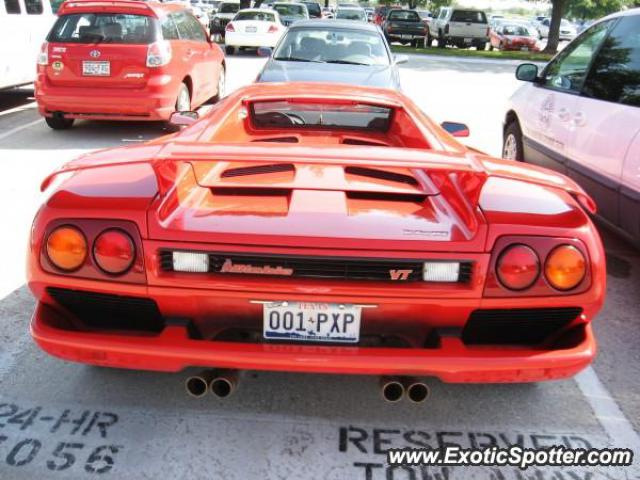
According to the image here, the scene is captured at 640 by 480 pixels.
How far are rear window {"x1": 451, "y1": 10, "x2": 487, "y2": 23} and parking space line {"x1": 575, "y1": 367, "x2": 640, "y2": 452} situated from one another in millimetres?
27048

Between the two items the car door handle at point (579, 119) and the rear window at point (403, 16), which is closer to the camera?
the car door handle at point (579, 119)

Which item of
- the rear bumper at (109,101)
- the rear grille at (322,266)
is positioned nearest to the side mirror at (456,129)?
the rear grille at (322,266)

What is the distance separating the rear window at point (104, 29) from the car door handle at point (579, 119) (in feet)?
16.4

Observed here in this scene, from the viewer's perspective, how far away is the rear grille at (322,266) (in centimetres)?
215

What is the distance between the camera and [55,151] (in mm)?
7082

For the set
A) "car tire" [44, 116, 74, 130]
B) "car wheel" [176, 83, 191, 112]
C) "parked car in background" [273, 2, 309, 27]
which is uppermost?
"car wheel" [176, 83, 191, 112]

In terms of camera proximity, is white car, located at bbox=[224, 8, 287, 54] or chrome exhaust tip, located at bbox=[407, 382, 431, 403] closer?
chrome exhaust tip, located at bbox=[407, 382, 431, 403]

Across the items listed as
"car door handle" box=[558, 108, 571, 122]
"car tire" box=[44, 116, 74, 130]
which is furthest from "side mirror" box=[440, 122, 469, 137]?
"car tire" box=[44, 116, 74, 130]

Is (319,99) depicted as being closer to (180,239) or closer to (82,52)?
(180,239)

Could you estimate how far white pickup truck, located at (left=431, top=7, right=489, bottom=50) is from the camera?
2728 cm

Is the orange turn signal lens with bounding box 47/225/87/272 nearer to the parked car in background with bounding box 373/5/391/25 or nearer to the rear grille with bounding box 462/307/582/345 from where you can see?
the rear grille with bounding box 462/307/582/345

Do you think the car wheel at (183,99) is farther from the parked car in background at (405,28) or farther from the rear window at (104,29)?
the parked car in background at (405,28)

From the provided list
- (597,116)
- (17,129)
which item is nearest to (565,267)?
(597,116)

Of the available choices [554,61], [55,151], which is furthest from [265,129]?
[55,151]
